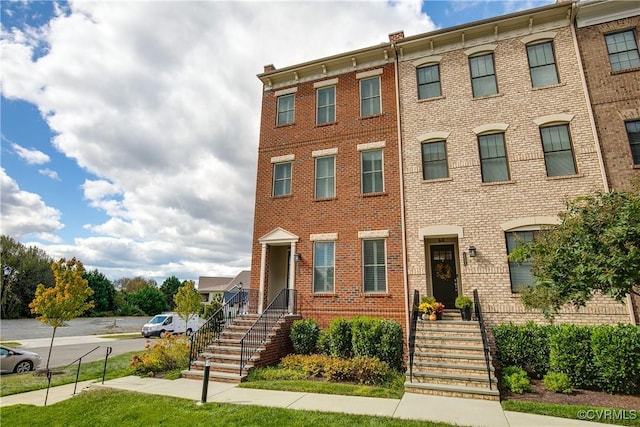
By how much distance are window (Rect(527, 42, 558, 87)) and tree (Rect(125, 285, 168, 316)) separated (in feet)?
194

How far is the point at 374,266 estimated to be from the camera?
11.7 m

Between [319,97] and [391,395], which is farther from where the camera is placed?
[319,97]

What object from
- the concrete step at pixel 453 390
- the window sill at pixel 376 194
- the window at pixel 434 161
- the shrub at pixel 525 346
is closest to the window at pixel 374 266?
the window sill at pixel 376 194

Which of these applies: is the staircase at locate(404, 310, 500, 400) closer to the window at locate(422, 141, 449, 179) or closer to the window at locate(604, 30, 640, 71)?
the window at locate(422, 141, 449, 179)

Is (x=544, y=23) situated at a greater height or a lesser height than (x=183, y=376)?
greater

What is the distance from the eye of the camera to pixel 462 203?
1098 centimetres

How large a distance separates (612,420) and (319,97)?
12846 mm

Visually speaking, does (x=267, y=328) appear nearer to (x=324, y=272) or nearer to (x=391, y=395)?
(x=324, y=272)

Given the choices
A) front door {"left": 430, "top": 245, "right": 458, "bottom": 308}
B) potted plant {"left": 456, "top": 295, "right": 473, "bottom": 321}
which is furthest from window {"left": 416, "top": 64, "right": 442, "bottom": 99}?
potted plant {"left": 456, "top": 295, "right": 473, "bottom": 321}

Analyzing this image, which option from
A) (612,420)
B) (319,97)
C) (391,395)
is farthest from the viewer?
(319,97)

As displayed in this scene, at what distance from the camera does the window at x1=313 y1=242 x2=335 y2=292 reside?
12156 mm

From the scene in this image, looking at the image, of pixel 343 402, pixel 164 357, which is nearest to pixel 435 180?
pixel 343 402

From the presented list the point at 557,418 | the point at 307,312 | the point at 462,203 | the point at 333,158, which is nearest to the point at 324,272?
the point at 307,312

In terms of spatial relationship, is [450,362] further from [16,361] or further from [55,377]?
[16,361]
